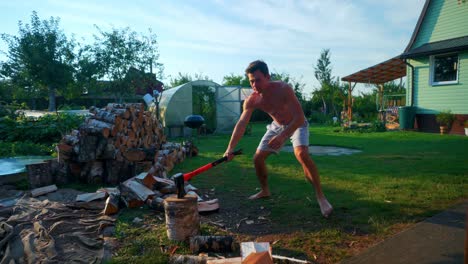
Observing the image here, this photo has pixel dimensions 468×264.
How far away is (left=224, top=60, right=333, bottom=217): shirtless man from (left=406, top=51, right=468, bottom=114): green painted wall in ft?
35.4

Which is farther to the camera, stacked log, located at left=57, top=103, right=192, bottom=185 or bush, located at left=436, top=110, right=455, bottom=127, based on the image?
bush, located at left=436, top=110, right=455, bottom=127

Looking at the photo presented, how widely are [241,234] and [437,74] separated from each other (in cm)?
1312

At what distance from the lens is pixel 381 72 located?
57.1 ft

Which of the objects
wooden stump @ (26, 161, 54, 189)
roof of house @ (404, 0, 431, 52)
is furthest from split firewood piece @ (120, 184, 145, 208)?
roof of house @ (404, 0, 431, 52)

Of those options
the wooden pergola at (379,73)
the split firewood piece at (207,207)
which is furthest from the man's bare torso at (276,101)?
the wooden pergola at (379,73)

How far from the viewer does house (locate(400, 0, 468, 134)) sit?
11.9 meters

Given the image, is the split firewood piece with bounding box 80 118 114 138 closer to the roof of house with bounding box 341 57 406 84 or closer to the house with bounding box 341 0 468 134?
the house with bounding box 341 0 468 134

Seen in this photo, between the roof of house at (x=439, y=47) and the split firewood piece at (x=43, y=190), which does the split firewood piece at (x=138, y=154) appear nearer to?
the split firewood piece at (x=43, y=190)

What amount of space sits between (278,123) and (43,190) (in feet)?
12.4

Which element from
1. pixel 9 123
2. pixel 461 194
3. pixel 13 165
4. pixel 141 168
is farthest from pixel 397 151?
pixel 9 123

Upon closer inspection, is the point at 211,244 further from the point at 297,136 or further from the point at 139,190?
the point at 139,190

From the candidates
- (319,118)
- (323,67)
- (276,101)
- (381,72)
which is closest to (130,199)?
(276,101)

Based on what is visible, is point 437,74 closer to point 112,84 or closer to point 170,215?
point 170,215

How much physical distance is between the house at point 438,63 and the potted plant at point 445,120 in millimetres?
159
